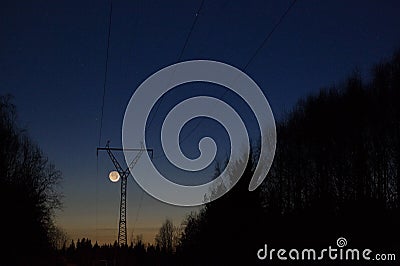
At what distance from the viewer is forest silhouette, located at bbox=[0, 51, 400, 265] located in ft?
100.0

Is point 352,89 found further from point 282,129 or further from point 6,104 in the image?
point 6,104

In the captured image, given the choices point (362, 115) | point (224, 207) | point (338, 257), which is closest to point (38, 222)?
point (224, 207)

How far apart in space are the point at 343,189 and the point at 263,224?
37.2 ft

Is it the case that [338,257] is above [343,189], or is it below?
below

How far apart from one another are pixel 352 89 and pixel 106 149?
16145mm

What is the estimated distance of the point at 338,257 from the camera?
1024 inches

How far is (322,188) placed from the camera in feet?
144


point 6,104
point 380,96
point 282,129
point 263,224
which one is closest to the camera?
point 263,224

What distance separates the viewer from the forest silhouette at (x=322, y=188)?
3047 centimetres

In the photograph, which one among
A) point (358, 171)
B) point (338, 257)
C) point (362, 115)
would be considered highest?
point (362, 115)

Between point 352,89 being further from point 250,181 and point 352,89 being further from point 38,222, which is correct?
point 38,222

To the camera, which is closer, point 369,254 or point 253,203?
point 369,254

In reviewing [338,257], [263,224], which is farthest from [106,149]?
[338,257]

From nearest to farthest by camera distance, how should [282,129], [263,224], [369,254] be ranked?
1. [369,254]
2. [263,224]
3. [282,129]
